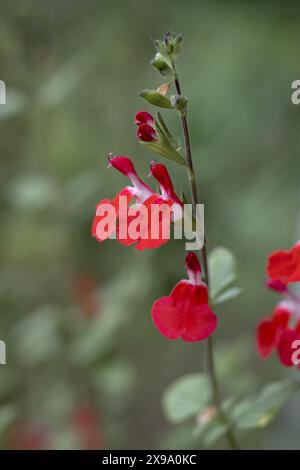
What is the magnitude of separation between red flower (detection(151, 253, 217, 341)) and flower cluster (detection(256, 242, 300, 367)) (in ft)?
0.25

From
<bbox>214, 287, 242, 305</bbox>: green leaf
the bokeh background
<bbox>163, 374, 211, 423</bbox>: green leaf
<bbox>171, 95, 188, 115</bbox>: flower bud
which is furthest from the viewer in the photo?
the bokeh background

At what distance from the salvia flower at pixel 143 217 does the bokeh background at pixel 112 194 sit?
1.77ft

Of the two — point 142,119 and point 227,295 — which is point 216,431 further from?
point 142,119

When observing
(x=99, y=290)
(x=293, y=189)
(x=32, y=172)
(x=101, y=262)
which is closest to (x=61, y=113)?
(x=32, y=172)

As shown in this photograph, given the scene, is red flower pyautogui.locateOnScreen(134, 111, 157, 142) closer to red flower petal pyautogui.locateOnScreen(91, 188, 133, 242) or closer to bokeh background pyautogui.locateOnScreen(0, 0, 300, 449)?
red flower petal pyautogui.locateOnScreen(91, 188, 133, 242)

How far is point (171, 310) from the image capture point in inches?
28.0

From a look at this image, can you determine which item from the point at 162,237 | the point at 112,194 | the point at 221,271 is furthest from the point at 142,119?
the point at 112,194

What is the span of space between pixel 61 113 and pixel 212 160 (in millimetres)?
437

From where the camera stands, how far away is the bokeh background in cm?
139

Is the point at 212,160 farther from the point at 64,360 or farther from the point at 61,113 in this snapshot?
the point at 64,360

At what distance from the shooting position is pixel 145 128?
703mm

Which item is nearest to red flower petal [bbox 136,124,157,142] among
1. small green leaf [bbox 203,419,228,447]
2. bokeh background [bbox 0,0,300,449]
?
small green leaf [bbox 203,419,228,447]

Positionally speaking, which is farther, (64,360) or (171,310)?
(64,360)

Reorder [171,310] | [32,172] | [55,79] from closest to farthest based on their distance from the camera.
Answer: [171,310]
[55,79]
[32,172]
